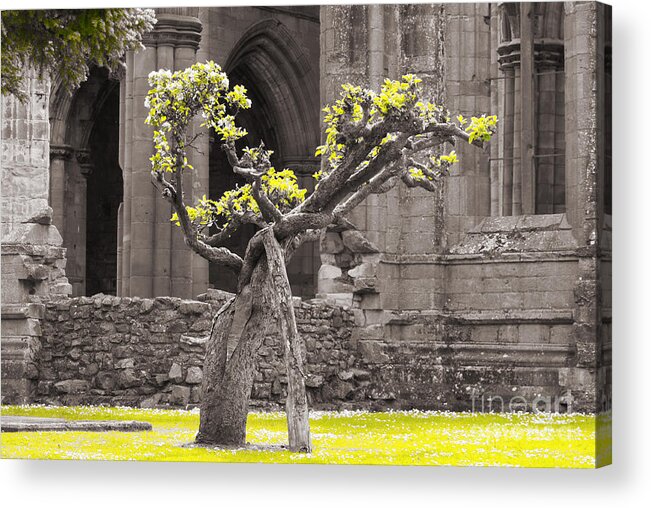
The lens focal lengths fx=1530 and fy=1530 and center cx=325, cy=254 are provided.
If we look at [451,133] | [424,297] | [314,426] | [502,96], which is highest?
[502,96]

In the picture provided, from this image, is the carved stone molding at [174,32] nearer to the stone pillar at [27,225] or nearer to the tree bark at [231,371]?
the stone pillar at [27,225]

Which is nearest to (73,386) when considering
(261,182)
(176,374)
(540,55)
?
(176,374)

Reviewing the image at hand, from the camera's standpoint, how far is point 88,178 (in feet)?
94.7

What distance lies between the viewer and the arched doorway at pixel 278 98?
25.6 meters

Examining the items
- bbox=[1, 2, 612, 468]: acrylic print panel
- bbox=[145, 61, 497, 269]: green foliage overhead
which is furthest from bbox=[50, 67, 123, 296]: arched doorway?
bbox=[145, 61, 497, 269]: green foliage overhead

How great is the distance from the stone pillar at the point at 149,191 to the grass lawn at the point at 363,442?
416cm

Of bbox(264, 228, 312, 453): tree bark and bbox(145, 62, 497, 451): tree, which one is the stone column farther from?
bbox(264, 228, 312, 453): tree bark

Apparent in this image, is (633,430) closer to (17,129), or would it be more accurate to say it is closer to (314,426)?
(314,426)

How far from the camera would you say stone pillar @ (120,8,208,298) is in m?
19.2

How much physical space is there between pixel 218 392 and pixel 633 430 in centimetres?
367

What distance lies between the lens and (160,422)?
14.9 metres

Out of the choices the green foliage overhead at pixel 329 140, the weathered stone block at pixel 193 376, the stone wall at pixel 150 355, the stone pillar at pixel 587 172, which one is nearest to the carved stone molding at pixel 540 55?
the stone pillar at pixel 587 172

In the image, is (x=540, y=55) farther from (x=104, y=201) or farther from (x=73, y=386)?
(x=73, y=386)

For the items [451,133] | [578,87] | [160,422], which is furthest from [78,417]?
[578,87]
